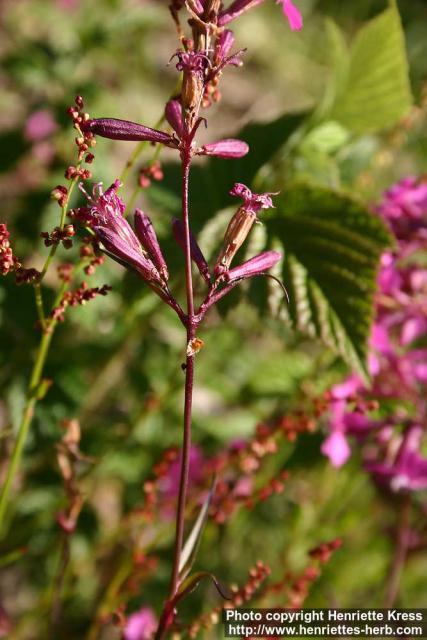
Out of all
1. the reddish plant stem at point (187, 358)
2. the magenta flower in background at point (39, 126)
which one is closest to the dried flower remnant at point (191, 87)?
the reddish plant stem at point (187, 358)

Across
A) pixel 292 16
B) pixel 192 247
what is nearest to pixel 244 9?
pixel 292 16

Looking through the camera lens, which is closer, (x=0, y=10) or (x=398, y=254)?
(x=398, y=254)

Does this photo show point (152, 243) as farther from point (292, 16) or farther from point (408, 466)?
point (408, 466)

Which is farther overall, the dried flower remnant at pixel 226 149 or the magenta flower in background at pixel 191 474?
the magenta flower in background at pixel 191 474

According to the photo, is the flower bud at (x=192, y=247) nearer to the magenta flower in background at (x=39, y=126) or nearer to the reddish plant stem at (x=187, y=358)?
the reddish plant stem at (x=187, y=358)

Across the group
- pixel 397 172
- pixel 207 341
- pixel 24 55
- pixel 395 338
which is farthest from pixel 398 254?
pixel 397 172

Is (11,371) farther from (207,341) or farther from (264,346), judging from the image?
(264,346)
